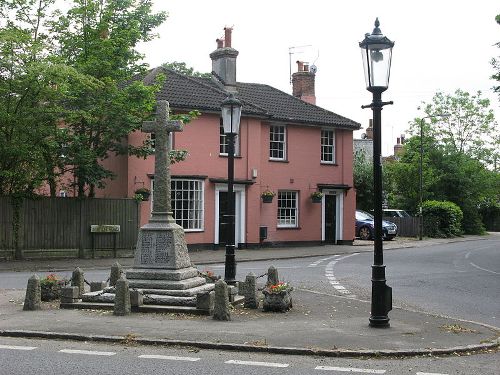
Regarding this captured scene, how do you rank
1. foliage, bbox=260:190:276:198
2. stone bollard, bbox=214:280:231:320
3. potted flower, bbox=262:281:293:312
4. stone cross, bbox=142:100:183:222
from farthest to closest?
foliage, bbox=260:190:276:198 → stone cross, bbox=142:100:183:222 → potted flower, bbox=262:281:293:312 → stone bollard, bbox=214:280:231:320

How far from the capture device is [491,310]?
12.8m

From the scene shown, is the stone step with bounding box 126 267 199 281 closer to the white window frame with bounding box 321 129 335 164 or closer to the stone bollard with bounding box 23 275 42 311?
the stone bollard with bounding box 23 275 42 311

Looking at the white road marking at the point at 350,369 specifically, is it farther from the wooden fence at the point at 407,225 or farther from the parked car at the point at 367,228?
the wooden fence at the point at 407,225

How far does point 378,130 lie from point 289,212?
22.2m

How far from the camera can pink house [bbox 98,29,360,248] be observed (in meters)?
28.4

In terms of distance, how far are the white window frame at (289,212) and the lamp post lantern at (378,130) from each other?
854 inches

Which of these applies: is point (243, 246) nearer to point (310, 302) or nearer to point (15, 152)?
point (15, 152)

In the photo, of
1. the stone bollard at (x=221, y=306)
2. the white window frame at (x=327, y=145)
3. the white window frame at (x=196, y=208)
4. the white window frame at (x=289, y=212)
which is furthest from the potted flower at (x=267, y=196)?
the stone bollard at (x=221, y=306)

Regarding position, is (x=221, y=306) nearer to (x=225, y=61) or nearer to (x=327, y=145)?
(x=225, y=61)

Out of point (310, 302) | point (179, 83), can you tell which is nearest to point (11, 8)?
point (179, 83)

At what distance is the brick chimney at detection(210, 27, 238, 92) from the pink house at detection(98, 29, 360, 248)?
52mm

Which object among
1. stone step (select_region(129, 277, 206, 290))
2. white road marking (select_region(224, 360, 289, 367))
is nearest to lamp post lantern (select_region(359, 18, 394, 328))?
white road marking (select_region(224, 360, 289, 367))

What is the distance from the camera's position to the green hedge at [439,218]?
42.8 meters

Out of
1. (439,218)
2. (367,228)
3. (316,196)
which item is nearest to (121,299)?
(316,196)
